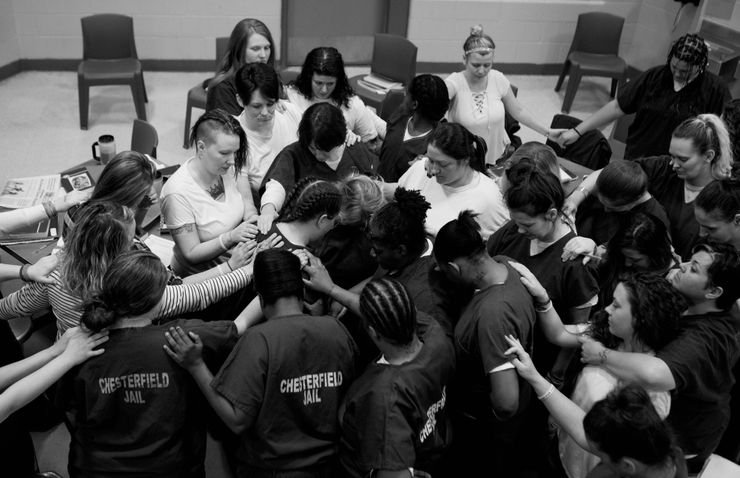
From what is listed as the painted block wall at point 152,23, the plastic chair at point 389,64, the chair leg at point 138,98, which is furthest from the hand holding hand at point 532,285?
the painted block wall at point 152,23

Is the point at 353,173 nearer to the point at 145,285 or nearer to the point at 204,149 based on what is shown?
the point at 204,149

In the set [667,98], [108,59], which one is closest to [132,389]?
[667,98]

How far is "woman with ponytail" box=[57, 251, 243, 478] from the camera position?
7.09 feet

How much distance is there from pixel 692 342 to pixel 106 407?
204 centimetres

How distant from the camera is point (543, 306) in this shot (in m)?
2.54

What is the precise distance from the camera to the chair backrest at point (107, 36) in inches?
246

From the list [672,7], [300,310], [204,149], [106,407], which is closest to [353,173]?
[204,149]

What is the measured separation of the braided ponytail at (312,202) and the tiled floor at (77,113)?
3.42 meters

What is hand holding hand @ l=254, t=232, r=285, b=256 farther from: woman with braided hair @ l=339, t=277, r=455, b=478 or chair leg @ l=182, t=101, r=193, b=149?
chair leg @ l=182, t=101, r=193, b=149

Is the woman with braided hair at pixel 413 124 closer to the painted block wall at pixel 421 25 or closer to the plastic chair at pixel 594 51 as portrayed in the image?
the plastic chair at pixel 594 51

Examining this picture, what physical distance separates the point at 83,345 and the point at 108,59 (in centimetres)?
503

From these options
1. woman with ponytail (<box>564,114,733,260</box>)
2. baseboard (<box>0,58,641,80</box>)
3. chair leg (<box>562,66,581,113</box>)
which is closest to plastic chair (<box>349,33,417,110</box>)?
baseboard (<box>0,58,641,80</box>)

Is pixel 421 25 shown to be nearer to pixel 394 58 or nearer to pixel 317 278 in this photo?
pixel 394 58

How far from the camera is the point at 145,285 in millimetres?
2197
